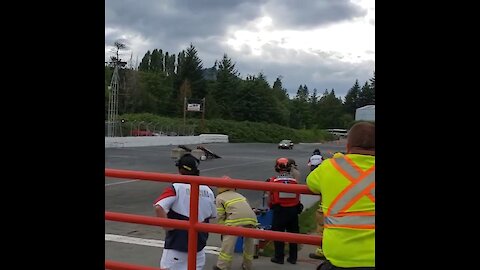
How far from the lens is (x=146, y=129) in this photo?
48125mm

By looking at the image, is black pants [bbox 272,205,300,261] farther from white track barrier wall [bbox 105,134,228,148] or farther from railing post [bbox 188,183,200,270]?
white track barrier wall [bbox 105,134,228,148]

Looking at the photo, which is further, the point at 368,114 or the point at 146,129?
the point at 146,129

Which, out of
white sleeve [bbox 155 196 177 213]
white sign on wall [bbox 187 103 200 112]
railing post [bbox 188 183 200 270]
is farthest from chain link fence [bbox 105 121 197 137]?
railing post [bbox 188 183 200 270]

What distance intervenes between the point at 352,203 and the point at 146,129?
153 ft

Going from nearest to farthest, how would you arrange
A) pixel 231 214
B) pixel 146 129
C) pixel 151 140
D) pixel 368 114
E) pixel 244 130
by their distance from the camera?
pixel 368 114 → pixel 231 214 → pixel 151 140 → pixel 146 129 → pixel 244 130

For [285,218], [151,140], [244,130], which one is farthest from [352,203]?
[244,130]

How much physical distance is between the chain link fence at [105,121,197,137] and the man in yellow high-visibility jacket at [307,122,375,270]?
40.6 m

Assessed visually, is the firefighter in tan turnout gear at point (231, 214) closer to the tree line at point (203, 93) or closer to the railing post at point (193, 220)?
the railing post at point (193, 220)

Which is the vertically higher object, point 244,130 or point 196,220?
point 196,220

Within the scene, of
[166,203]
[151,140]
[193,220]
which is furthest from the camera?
[151,140]

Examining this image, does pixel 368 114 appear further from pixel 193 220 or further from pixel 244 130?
pixel 244 130
